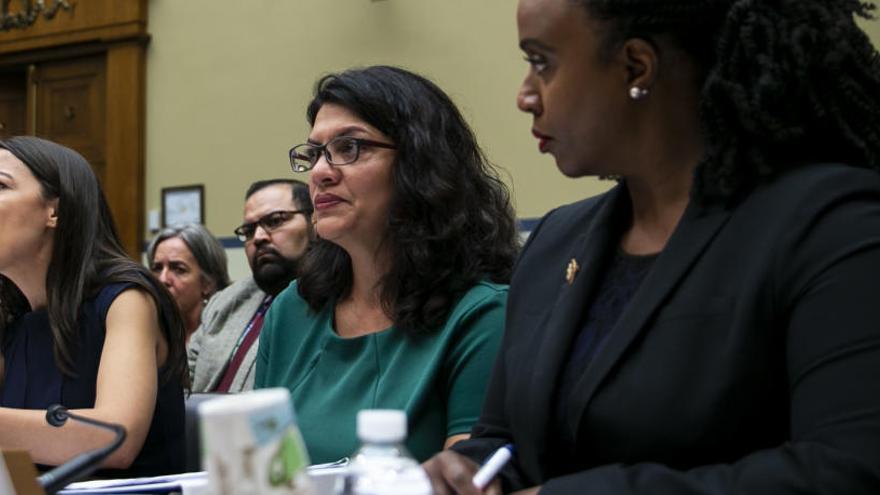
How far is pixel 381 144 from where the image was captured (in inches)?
77.9

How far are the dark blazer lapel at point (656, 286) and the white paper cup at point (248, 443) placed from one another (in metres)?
0.55

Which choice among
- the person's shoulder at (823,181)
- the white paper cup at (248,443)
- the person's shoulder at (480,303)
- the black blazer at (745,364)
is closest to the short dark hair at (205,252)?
the person's shoulder at (480,303)

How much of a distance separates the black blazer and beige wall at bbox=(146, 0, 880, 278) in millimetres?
3811

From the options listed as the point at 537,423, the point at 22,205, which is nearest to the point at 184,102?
the point at 22,205

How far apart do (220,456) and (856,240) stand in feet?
2.22

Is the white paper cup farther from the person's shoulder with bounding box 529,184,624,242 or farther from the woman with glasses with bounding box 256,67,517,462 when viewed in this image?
the woman with glasses with bounding box 256,67,517,462

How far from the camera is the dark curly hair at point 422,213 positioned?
196 cm

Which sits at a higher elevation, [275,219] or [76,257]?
[275,219]

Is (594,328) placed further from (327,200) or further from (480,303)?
(327,200)

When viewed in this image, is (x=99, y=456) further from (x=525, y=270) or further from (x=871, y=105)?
(x=871, y=105)

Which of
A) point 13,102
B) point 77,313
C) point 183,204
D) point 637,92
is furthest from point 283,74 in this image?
point 637,92

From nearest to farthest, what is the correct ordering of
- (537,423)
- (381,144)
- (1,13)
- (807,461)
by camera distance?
(807,461)
(537,423)
(381,144)
(1,13)

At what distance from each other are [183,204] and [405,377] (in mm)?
4609

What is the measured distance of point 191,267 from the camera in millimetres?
4395
